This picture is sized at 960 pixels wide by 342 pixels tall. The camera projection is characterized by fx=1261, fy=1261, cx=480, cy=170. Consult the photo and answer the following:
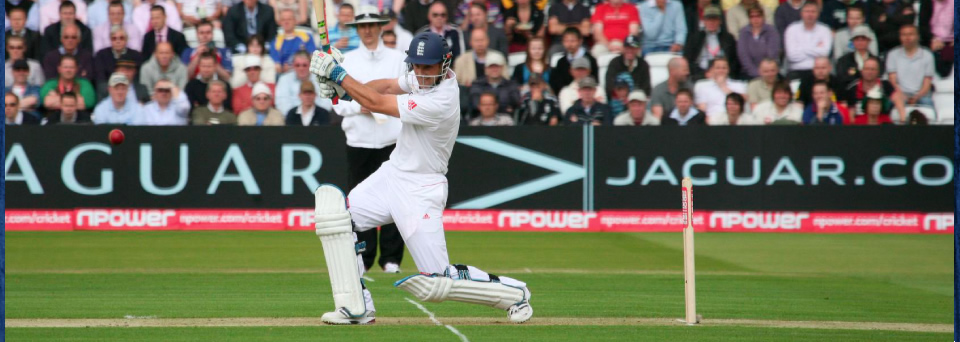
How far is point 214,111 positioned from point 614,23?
5.22 meters

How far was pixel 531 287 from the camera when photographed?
9.61 metres

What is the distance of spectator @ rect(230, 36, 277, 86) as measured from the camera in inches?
612

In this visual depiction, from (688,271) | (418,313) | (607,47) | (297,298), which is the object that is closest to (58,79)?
(607,47)

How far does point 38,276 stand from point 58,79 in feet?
18.5

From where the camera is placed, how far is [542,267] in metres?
11.2

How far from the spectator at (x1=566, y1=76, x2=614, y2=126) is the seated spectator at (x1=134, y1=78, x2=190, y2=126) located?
4.58 metres

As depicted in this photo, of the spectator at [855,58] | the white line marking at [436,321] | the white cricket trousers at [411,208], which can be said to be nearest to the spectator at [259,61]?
the spectator at [855,58]

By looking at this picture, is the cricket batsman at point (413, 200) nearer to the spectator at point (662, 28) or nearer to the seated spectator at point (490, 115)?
the seated spectator at point (490, 115)

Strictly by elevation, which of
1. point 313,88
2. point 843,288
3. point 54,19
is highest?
point 54,19

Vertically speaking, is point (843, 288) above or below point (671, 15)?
below

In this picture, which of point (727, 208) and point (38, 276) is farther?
point (727, 208)

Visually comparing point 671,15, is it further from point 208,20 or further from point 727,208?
point 208,20

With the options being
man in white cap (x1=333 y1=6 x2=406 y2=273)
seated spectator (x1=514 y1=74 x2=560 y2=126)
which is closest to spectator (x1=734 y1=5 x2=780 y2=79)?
seated spectator (x1=514 y1=74 x2=560 y2=126)

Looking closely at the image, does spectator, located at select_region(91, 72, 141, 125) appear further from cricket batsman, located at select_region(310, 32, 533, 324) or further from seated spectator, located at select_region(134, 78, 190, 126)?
cricket batsman, located at select_region(310, 32, 533, 324)
